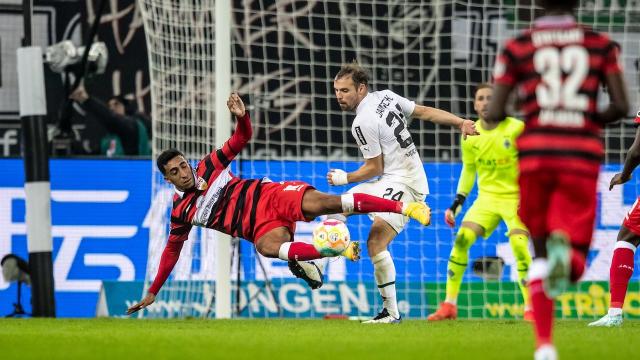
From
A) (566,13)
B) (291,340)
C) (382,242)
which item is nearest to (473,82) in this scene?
(382,242)

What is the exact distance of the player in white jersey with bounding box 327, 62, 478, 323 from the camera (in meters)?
9.78

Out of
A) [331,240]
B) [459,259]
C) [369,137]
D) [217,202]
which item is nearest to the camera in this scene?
[331,240]

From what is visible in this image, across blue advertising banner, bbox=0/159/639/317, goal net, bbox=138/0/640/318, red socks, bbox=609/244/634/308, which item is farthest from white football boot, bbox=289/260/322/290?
blue advertising banner, bbox=0/159/639/317

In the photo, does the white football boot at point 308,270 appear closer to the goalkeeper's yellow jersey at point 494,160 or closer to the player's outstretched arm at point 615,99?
the goalkeeper's yellow jersey at point 494,160

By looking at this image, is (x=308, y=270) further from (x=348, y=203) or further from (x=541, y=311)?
(x=541, y=311)

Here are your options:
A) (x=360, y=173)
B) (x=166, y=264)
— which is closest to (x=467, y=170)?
(x=360, y=173)

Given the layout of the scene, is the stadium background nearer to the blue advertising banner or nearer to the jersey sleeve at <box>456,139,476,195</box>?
the blue advertising banner

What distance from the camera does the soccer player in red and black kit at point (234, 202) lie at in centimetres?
981

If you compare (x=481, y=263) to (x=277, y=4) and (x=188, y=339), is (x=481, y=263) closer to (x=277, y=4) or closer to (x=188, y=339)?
(x=277, y=4)

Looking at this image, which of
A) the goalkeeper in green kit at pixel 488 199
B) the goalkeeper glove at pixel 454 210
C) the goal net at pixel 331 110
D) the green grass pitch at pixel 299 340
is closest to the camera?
the green grass pitch at pixel 299 340

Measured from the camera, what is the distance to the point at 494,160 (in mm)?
10898

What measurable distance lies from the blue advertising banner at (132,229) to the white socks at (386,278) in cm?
313

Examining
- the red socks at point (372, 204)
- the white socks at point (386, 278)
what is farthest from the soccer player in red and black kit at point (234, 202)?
the white socks at point (386, 278)

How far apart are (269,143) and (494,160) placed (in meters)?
4.14
